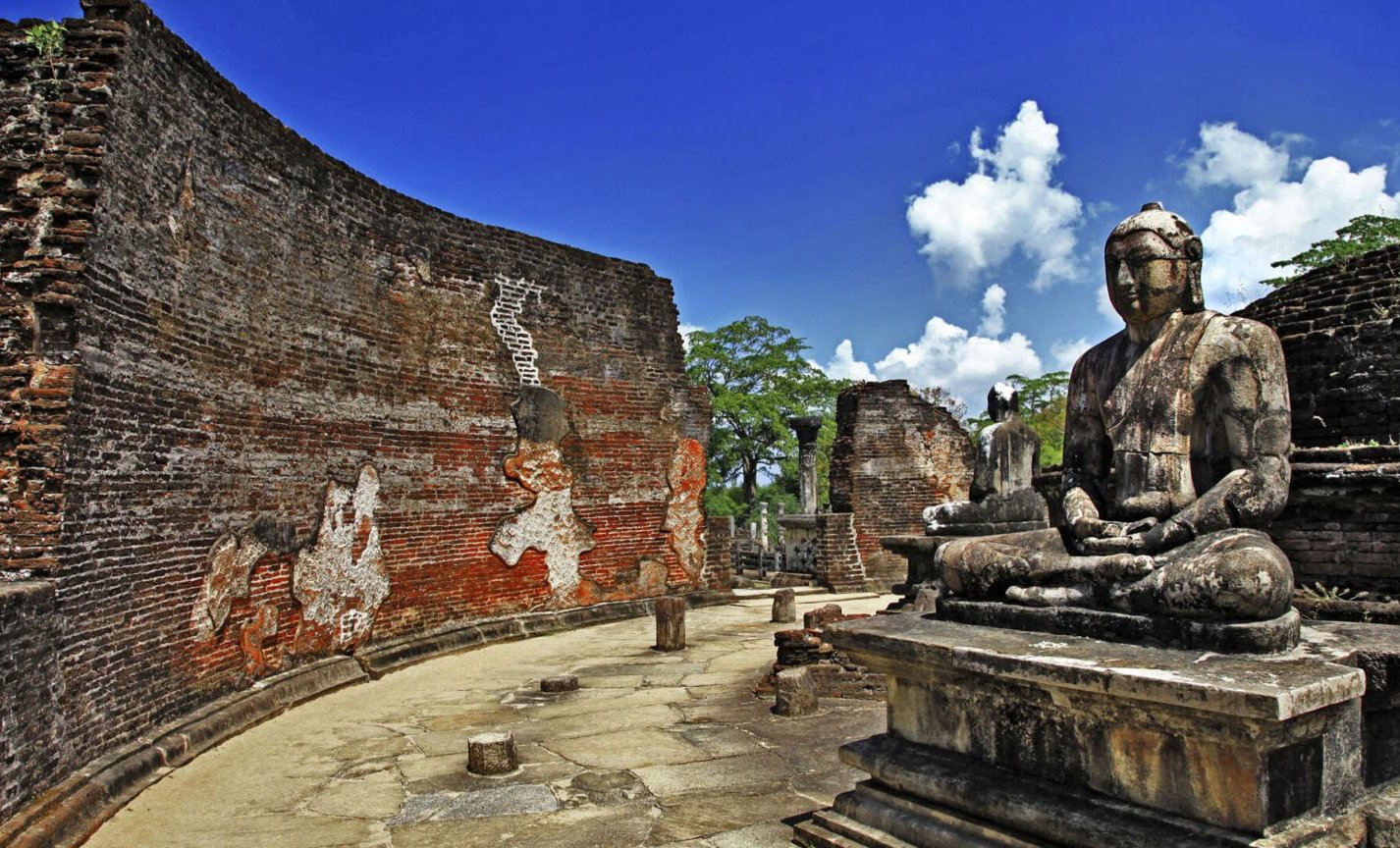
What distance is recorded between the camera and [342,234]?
26.7 feet

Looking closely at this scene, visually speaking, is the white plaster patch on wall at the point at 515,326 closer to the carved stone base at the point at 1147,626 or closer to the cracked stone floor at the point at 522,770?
the cracked stone floor at the point at 522,770

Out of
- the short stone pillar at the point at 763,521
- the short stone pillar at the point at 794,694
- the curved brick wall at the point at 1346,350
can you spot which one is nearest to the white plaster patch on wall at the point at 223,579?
the short stone pillar at the point at 794,694

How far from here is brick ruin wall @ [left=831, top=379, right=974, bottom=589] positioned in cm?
1598

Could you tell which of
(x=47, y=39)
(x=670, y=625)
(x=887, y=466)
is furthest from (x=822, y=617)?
(x=887, y=466)

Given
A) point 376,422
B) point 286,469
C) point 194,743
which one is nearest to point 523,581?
point 376,422

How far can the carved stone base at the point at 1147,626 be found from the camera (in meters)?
2.76

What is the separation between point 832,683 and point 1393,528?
12.4 ft

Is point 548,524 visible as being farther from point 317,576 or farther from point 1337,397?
point 1337,397

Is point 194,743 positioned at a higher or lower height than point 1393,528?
lower

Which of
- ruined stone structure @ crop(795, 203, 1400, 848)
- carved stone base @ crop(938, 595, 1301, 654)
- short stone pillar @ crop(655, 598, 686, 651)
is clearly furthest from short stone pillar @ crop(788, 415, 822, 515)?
carved stone base @ crop(938, 595, 1301, 654)

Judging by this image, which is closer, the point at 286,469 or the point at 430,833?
the point at 430,833

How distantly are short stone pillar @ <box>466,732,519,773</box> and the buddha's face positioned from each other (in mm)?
3715

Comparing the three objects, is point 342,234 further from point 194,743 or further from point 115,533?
point 194,743

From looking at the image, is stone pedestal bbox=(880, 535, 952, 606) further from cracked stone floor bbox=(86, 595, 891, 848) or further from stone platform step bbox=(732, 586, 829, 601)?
stone platform step bbox=(732, 586, 829, 601)
